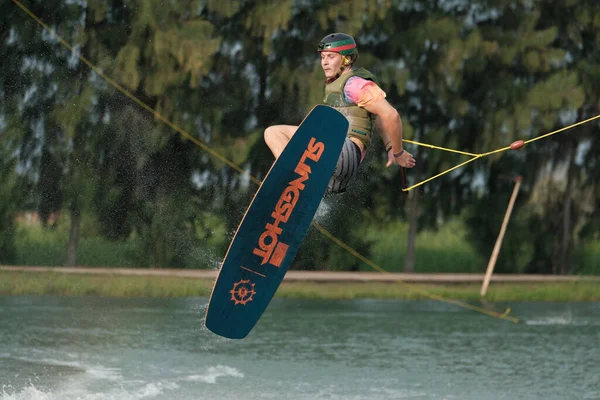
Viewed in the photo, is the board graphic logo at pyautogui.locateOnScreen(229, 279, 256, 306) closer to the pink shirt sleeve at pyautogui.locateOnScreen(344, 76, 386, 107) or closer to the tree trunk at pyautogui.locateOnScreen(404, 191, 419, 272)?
the pink shirt sleeve at pyautogui.locateOnScreen(344, 76, 386, 107)

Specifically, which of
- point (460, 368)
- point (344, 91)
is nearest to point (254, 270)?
point (344, 91)

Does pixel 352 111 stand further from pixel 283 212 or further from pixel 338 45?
pixel 283 212

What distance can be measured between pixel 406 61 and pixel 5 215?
9.17 metres

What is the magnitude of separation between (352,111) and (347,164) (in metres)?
0.35

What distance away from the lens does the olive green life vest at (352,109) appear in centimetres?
763

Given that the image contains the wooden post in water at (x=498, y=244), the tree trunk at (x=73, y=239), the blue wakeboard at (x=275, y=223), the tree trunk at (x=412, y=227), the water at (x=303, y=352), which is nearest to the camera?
the blue wakeboard at (x=275, y=223)

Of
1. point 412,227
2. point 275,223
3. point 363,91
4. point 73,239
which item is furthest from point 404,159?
point 73,239

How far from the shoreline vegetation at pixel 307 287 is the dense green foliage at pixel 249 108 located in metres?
0.84

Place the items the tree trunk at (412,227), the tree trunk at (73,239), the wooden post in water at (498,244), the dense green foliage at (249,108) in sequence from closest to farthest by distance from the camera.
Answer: the dense green foliage at (249,108), the wooden post in water at (498,244), the tree trunk at (73,239), the tree trunk at (412,227)

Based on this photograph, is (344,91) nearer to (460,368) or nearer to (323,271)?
(460,368)

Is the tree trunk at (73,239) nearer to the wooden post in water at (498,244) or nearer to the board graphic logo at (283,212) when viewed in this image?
the wooden post in water at (498,244)

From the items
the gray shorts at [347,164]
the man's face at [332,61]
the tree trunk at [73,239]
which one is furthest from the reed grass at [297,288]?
the man's face at [332,61]

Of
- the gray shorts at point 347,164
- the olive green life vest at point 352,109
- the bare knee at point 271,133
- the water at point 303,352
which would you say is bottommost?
the water at point 303,352

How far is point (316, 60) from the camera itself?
81.8 ft
